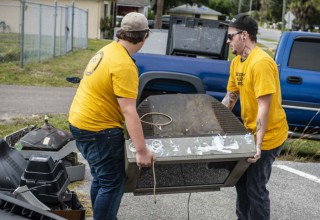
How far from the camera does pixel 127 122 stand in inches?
141

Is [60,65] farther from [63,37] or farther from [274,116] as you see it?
[274,116]

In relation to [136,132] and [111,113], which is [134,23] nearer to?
[111,113]

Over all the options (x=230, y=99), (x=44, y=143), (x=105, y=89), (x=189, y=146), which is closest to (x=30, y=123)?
(x=44, y=143)

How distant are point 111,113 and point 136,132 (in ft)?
1.14

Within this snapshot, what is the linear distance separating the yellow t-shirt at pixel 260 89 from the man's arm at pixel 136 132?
0.93 meters

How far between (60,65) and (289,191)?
1337 centimetres

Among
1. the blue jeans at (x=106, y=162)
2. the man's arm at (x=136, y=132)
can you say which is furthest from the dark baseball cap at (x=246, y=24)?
the blue jeans at (x=106, y=162)

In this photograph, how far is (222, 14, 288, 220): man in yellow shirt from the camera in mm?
3895

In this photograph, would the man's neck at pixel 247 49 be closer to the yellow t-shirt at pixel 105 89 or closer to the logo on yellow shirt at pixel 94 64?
the yellow t-shirt at pixel 105 89

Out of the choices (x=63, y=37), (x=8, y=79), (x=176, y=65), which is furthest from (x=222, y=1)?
(x=176, y=65)

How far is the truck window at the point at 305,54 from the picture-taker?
26.1ft

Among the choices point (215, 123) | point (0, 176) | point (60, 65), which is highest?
point (215, 123)

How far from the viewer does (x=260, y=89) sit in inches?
152

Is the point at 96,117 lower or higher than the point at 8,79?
higher
